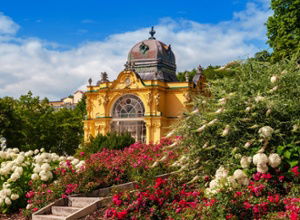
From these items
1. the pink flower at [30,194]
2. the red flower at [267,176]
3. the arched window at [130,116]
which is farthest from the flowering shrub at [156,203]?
the arched window at [130,116]

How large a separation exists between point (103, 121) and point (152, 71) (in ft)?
20.5

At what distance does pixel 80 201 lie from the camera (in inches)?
395

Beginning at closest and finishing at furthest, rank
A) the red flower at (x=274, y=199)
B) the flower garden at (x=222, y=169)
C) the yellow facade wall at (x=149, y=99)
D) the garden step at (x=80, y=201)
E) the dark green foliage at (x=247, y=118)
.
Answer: the red flower at (x=274, y=199)
the flower garden at (x=222, y=169)
the dark green foliage at (x=247, y=118)
the garden step at (x=80, y=201)
the yellow facade wall at (x=149, y=99)

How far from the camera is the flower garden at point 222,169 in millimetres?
7812

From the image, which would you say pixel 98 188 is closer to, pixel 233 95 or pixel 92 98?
pixel 233 95

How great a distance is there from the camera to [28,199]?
444 inches

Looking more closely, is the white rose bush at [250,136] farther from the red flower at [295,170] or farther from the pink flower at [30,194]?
the pink flower at [30,194]

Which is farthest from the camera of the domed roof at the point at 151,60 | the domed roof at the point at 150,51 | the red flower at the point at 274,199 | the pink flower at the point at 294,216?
the domed roof at the point at 150,51

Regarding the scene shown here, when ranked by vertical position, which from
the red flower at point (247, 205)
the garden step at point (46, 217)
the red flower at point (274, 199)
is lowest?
the garden step at point (46, 217)

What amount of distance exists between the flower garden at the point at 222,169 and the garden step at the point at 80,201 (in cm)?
35

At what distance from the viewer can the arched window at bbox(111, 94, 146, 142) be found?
36188 millimetres

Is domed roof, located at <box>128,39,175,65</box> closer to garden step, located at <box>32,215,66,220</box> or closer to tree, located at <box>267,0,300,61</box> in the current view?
tree, located at <box>267,0,300,61</box>

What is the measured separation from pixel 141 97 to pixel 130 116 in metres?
1.92

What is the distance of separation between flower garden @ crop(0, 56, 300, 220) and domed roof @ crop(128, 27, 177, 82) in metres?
27.2
